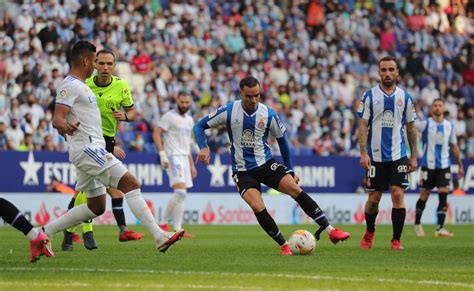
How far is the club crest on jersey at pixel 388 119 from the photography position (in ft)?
48.1

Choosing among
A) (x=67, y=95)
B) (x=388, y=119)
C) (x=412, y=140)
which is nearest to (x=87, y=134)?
(x=67, y=95)

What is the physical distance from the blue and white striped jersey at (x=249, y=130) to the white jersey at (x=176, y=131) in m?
6.48

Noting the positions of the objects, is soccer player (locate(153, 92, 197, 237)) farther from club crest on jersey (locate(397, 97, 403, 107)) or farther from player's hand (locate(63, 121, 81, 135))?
player's hand (locate(63, 121, 81, 135))

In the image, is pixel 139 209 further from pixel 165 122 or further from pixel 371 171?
pixel 165 122

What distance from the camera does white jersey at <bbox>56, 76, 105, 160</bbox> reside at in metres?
11.2

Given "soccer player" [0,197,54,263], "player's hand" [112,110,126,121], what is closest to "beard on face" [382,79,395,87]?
"player's hand" [112,110,126,121]

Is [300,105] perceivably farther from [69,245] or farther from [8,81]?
[69,245]

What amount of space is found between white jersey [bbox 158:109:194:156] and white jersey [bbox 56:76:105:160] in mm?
8319

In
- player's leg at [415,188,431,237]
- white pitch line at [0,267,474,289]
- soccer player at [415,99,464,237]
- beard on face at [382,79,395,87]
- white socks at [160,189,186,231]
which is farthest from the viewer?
soccer player at [415,99,464,237]

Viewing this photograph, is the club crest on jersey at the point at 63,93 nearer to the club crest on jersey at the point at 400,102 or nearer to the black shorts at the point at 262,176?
the black shorts at the point at 262,176

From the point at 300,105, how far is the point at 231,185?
213 inches

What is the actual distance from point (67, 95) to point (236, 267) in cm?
245

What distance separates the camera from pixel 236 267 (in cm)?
1087

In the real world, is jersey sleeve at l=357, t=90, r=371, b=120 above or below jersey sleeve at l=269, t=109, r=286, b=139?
above
